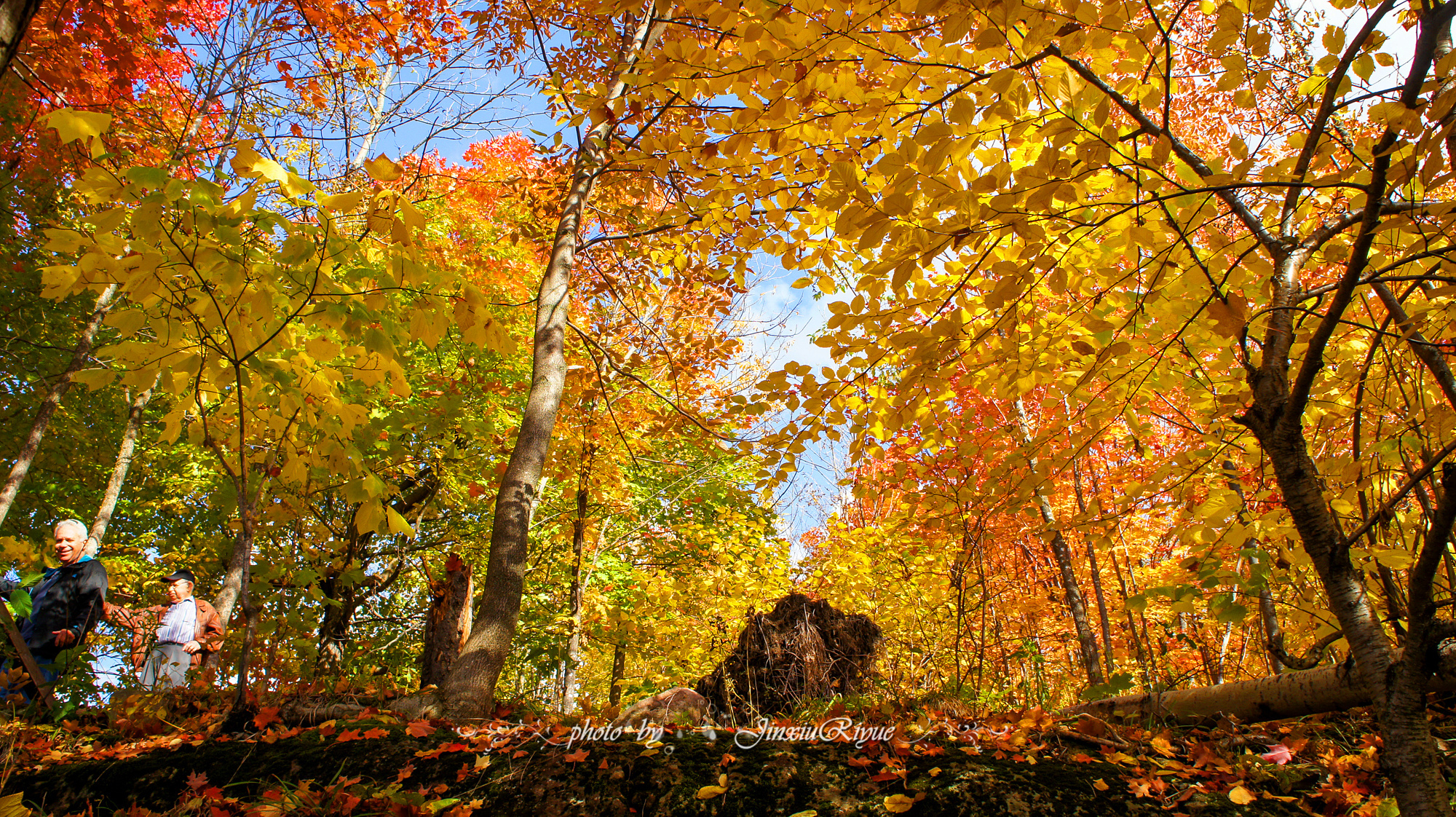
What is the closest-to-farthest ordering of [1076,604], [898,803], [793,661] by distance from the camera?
[898,803], [793,661], [1076,604]

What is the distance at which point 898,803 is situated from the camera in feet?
5.28

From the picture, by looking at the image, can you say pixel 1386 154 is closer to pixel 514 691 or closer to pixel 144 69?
pixel 144 69

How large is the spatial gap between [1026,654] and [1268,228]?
4.44 meters

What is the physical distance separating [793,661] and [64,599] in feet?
15.3

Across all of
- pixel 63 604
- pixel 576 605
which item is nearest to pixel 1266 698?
pixel 63 604

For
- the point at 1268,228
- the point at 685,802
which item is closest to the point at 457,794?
the point at 685,802

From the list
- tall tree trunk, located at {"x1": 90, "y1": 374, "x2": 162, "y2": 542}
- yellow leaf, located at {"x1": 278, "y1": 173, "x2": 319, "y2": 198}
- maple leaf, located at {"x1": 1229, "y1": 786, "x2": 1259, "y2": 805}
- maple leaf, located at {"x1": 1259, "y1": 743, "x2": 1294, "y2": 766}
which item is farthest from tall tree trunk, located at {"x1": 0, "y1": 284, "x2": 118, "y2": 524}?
maple leaf, located at {"x1": 1259, "y1": 743, "x2": 1294, "y2": 766}

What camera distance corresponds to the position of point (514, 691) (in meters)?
11.2

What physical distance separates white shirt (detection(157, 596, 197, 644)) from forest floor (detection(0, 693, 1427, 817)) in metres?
2.53

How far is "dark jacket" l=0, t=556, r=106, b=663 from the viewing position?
3672mm

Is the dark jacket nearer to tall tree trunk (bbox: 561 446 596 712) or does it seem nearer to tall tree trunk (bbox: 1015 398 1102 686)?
tall tree trunk (bbox: 561 446 596 712)

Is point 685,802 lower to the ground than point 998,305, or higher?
lower

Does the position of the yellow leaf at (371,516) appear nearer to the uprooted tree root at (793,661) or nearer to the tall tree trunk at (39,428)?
the uprooted tree root at (793,661)

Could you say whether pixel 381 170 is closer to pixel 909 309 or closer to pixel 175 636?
pixel 909 309
